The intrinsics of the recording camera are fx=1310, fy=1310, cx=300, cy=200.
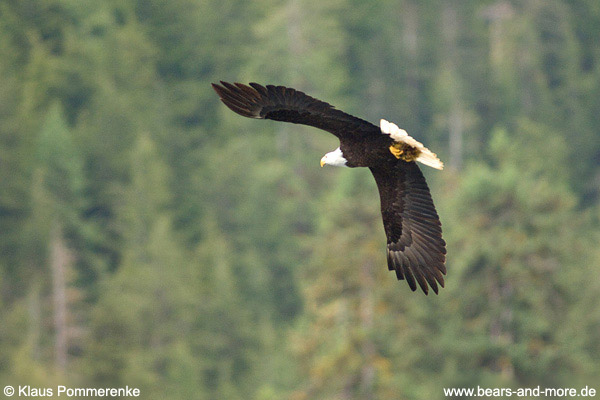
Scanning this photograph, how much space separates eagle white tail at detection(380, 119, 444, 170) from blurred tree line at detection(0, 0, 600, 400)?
34.0 ft

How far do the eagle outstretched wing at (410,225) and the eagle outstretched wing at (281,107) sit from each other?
0.95m

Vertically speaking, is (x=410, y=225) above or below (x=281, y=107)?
below

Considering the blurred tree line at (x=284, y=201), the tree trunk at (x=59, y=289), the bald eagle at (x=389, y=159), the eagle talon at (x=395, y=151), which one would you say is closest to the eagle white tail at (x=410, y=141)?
the bald eagle at (x=389, y=159)

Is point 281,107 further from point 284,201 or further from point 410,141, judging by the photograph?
point 284,201

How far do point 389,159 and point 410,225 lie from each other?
0.78 metres

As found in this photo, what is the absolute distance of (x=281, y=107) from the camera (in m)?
11.7

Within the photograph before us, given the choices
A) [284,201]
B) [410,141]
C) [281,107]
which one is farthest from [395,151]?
[284,201]

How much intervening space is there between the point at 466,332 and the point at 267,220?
1816 cm

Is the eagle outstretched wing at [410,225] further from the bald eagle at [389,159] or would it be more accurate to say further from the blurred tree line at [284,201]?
the blurred tree line at [284,201]

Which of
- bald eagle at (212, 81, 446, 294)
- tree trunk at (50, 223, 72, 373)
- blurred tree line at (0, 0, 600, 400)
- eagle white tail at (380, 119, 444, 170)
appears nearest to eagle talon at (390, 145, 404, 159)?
bald eagle at (212, 81, 446, 294)

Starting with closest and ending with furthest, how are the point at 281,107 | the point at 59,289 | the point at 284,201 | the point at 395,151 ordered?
the point at 281,107, the point at 395,151, the point at 59,289, the point at 284,201

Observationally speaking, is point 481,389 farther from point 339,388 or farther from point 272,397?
point 272,397

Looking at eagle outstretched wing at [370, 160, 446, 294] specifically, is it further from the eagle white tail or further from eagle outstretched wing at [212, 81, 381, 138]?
eagle outstretched wing at [212, 81, 381, 138]

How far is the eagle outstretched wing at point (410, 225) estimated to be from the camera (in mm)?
12562
